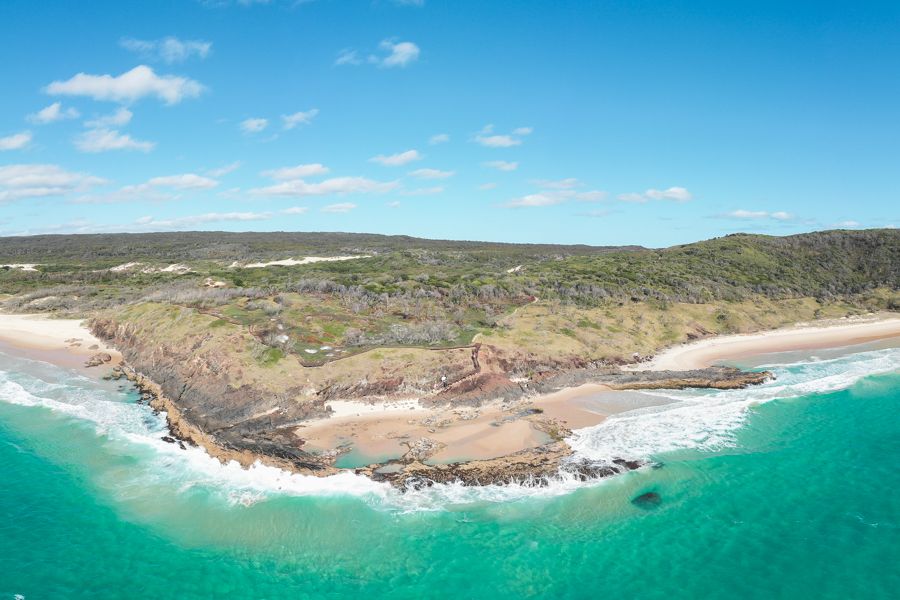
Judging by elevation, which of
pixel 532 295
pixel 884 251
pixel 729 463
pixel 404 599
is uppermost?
pixel 884 251

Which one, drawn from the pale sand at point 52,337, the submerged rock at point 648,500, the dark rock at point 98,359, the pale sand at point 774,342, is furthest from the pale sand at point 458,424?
the pale sand at point 52,337

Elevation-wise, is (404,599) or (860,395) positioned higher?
(860,395)

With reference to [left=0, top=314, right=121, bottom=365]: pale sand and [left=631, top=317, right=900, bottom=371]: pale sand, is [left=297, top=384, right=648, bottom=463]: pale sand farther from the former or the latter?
[left=0, top=314, right=121, bottom=365]: pale sand

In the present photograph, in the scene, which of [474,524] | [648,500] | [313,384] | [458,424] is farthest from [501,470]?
[313,384]

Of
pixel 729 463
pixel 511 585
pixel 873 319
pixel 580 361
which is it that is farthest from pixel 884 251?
pixel 511 585

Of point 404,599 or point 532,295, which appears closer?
point 404,599

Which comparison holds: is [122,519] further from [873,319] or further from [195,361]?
[873,319]

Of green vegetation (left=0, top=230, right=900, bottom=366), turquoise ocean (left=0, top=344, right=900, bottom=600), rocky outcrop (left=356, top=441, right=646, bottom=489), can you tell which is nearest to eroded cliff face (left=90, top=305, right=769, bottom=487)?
rocky outcrop (left=356, top=441, right=646, bottom=489)
